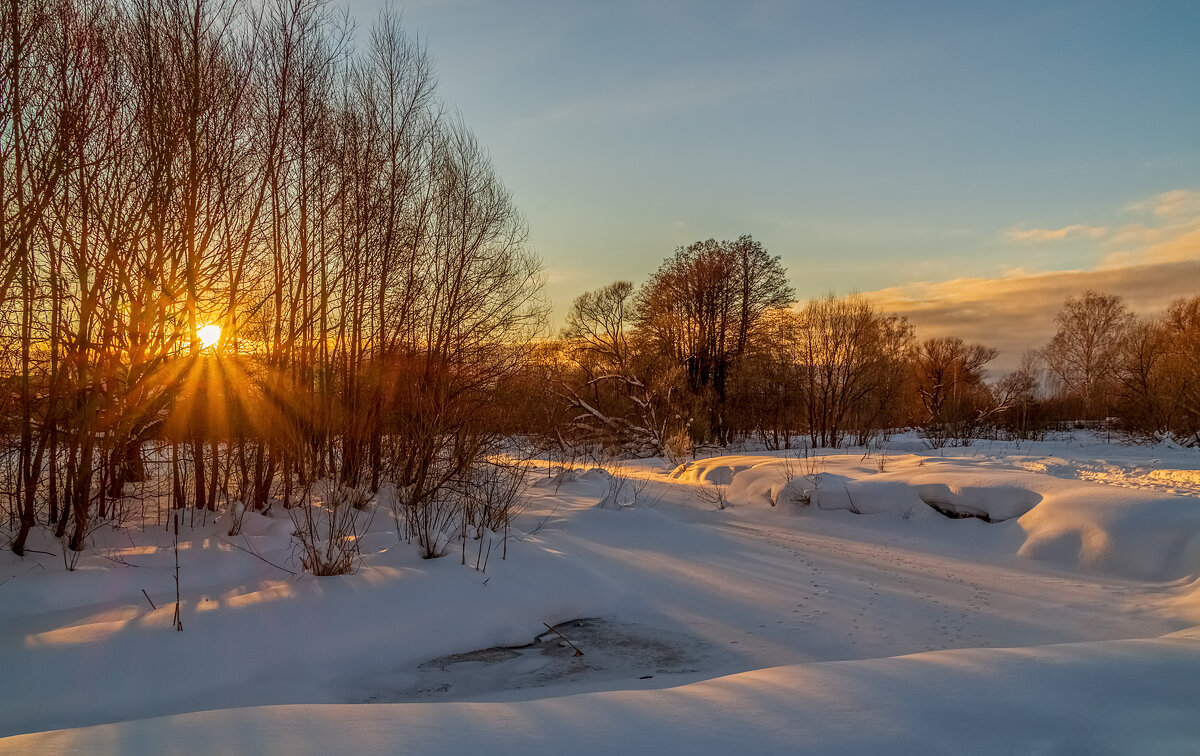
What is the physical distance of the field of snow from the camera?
250 centimetres

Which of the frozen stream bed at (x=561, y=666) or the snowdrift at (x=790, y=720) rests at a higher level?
the snowdrift at (x=790, y=720)

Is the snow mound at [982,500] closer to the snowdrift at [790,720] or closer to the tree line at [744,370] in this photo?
the snowdrift at [790,720]

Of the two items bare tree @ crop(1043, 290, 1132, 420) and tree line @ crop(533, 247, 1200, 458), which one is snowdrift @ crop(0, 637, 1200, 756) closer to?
tree line @ crop(533, 247, 1200, 458)

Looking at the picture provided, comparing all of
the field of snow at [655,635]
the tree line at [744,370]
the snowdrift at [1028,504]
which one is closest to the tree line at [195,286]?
the field of snow at [655,635]

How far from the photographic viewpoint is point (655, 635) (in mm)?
4785

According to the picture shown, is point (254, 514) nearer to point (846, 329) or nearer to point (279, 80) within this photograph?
point (279, 80)

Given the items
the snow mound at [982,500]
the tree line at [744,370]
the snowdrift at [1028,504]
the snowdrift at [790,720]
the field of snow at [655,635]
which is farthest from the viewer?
the tree line at [744,370]

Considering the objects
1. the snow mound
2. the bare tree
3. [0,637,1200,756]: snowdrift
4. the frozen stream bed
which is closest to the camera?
[0,637,1200,756]: snowdrift

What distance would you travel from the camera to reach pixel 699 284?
27.3 metres

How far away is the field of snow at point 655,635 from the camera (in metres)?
2.50

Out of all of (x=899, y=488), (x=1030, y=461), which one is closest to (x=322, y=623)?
(x=899, y=488)

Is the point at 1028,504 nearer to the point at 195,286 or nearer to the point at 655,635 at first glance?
the point at 655,635

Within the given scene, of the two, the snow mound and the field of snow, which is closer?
the field of snow

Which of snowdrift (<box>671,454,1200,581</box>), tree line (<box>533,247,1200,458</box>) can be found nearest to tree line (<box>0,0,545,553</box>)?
snowdrift (<box>671,454,1200,581</box>)
